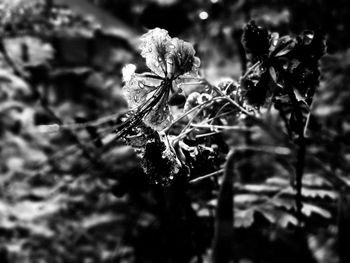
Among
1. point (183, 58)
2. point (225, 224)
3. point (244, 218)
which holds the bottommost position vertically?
point (225, 224)

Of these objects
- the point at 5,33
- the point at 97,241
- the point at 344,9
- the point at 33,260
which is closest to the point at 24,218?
the point at 33,260

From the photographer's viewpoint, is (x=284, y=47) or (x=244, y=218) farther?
(x=244, y=218)

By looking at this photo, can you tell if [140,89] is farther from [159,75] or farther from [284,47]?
[284,47]

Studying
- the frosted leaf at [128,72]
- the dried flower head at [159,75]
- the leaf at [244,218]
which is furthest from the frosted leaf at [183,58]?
the leaf at [244,218]

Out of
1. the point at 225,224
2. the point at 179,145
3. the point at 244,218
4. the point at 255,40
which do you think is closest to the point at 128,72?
the point at 179,145

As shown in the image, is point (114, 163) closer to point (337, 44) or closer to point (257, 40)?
point (257, 40)

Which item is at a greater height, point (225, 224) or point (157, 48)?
point (157, 48)
